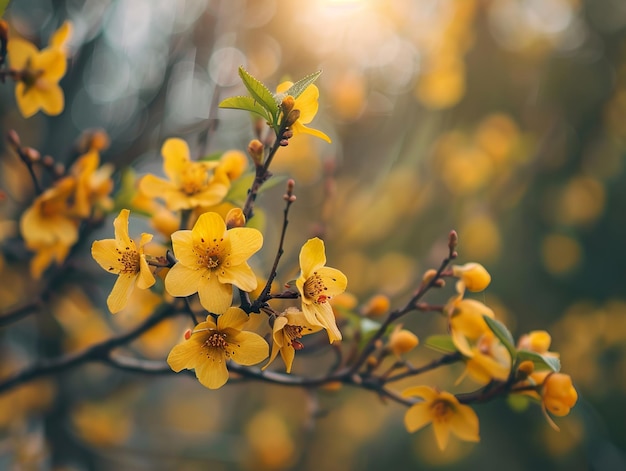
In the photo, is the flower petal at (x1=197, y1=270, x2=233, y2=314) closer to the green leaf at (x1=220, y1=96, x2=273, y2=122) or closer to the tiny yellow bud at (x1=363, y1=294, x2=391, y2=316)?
the green leaf at (x1=220, y1=96, x2=273, y2=122)

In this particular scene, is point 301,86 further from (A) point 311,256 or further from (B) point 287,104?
(A) point 311,256

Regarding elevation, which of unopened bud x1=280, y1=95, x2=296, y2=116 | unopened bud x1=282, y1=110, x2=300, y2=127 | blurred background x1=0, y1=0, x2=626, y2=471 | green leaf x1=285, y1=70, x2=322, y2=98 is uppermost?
green leaf x1=285, y1=70, x2=322, y2=98

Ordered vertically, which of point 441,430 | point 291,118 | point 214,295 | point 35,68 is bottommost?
point 441,430

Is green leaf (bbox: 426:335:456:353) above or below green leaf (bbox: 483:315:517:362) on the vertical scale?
below

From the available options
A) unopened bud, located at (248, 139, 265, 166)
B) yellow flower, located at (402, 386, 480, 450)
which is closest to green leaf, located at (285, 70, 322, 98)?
unopened bud, located at (248, 139, 265, 166)

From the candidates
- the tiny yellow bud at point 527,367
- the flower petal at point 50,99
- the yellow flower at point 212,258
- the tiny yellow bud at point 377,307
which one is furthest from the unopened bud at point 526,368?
the flower petal at point 50,99

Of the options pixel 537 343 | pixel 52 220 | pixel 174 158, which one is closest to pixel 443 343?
pixel 537 343

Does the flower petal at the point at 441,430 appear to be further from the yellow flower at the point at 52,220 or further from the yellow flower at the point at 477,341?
the yellow flower at the point at 52,220

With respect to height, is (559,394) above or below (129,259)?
below
